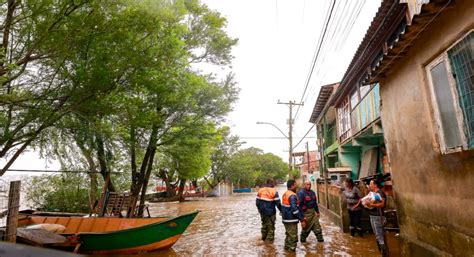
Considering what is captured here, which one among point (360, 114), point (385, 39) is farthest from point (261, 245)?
point (385, 39)

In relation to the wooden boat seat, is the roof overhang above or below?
above

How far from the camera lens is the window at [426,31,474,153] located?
369cm

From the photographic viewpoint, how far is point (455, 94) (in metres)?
3.93

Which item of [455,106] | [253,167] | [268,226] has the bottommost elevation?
[268,226]

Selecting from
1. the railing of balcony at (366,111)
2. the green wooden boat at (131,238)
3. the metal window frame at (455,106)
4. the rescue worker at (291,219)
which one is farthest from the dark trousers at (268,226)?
the metal window frame at (455,106)

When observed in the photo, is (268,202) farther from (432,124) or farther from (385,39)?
(385,39)

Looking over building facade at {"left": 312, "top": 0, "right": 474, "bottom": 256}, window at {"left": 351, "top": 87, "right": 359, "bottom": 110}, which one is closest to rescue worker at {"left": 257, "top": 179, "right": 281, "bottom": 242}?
building facade at {"left": 312, "top": 0, "right": 474, "bottom": 256}

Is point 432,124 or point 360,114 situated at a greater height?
point 360,114

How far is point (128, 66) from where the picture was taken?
24.1 feet

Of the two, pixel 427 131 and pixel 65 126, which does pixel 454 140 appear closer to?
pixel 427 131

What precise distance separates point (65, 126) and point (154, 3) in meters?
4.48

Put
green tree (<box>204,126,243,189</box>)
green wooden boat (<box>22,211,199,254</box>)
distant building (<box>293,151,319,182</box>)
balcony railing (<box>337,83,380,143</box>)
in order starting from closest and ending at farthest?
green wooden boat (<box>22,211,199,254</box>) → balcony railing (<box>337,83,380,143</box>) → distant building (<box>293,151,319,182</box>) → green tree (<box>204,126,243,189</box>)

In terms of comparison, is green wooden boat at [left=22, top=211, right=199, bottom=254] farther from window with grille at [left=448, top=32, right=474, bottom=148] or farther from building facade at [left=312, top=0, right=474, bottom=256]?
window with grille at [left=448, top=32, right=474, bottom=148]

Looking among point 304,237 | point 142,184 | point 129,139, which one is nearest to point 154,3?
point 129,139
